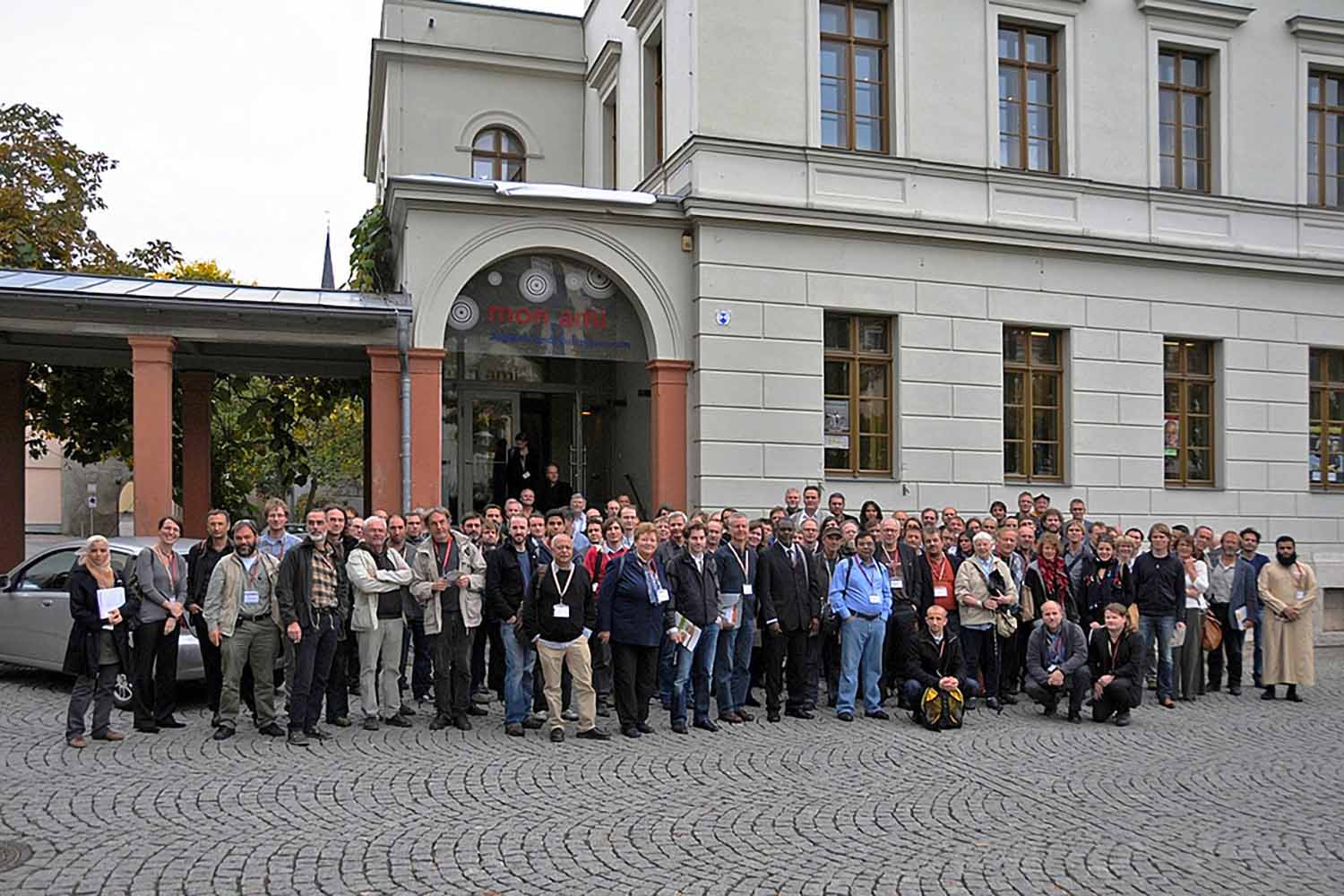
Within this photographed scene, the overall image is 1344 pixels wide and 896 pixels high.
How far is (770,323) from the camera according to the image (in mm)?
16828

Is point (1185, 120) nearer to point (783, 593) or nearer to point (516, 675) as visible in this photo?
point (783, 593)

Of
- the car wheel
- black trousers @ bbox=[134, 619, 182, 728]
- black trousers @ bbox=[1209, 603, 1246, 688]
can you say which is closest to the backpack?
black trousers @ bbox=[1209, 603, 1246, 688]

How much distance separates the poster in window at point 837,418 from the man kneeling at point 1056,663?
5.57 metres

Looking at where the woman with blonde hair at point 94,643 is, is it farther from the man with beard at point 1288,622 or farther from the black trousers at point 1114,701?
the man with beard at point 1288,622

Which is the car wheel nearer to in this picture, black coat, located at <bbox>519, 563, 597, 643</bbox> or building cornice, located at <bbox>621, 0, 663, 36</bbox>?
black coat, located at <bbox>519, 563, 597, 643</bbox>

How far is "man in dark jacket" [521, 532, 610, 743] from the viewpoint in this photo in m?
10.4

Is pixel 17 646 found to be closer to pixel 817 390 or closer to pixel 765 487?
pixel 765 487

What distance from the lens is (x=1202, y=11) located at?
19.2 m

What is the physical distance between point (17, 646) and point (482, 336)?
6.60 metres

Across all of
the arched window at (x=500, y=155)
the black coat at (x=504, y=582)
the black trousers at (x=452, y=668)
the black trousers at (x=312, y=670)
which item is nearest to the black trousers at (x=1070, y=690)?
the black coat at (x=504, y=582)

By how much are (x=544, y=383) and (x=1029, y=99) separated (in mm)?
8517

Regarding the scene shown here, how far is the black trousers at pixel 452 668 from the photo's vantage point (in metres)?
10.6

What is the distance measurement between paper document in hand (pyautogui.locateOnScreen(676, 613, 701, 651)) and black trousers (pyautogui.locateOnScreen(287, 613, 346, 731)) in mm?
2973

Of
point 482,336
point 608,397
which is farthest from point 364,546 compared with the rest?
point 608,397
